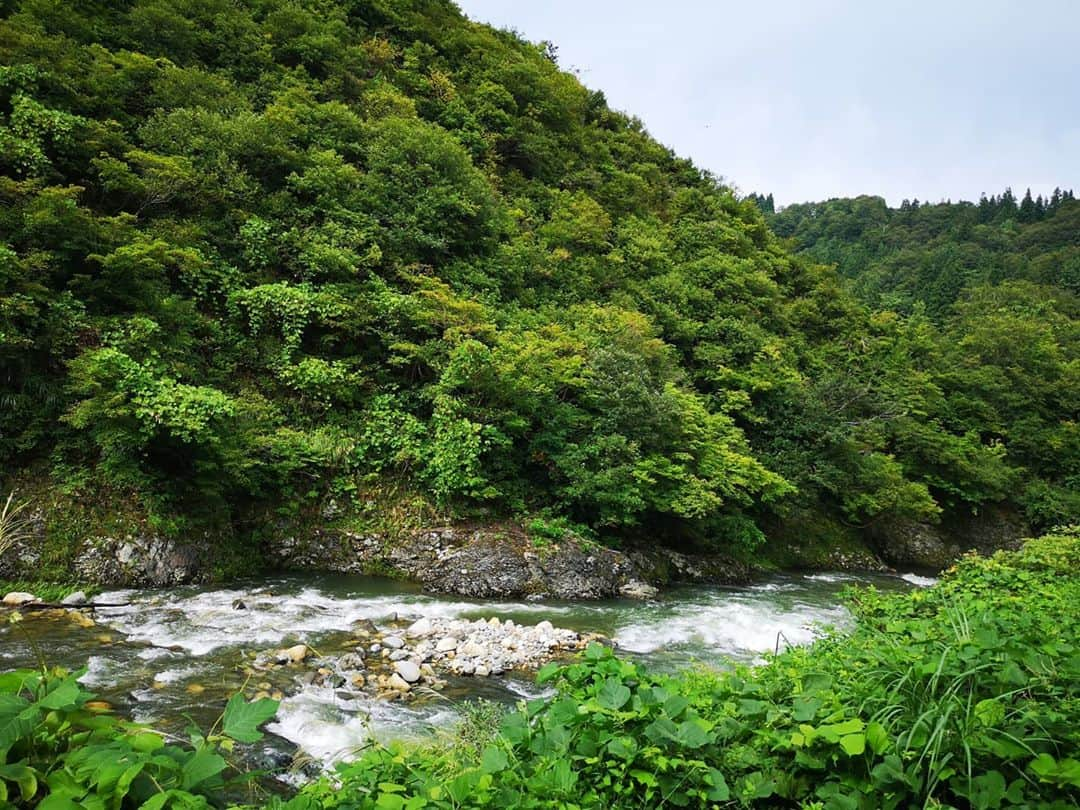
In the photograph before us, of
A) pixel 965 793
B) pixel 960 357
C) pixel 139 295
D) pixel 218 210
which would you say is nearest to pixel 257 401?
pixel 139 295

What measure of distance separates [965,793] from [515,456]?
11373 mm

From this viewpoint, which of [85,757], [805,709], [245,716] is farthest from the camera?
[805,709]

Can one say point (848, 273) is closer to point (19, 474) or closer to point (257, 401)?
point (257, 401)

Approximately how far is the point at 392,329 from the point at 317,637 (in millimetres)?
7636

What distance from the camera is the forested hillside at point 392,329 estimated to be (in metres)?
9.36

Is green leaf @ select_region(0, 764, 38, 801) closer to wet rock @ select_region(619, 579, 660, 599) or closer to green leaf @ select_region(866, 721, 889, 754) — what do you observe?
green leaf @ select_region(866, 721, 889, 754)

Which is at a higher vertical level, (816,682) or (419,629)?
(816,682)

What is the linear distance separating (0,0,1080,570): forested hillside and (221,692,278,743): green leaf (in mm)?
8423

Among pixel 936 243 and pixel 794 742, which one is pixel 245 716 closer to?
pixel 794 742

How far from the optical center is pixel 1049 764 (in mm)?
1797

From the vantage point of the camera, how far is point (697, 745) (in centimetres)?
199

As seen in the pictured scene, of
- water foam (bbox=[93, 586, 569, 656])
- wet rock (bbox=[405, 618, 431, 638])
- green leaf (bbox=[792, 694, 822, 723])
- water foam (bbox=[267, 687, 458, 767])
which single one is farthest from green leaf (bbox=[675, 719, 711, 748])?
water foam (bbox=[93, 586, 569, 656])

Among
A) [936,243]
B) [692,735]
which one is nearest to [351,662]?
[692,735]

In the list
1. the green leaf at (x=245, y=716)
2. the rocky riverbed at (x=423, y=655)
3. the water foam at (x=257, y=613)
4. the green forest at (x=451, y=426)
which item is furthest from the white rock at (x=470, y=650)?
the green leaf at (x=245, y=716)
